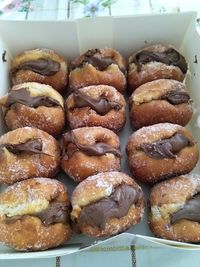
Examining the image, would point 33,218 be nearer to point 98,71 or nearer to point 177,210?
point 177,210

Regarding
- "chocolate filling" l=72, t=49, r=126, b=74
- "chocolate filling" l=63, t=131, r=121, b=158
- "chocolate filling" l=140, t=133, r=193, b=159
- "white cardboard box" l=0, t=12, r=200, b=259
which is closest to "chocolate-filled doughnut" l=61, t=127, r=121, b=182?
"chocolate filling" l=63, t=131, r=121, b=158

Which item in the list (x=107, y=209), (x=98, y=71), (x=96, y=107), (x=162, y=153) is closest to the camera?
(x=107, y=209)

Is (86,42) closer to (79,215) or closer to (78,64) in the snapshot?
(78,64)

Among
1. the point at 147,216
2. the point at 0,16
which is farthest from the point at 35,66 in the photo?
the point at 147,216

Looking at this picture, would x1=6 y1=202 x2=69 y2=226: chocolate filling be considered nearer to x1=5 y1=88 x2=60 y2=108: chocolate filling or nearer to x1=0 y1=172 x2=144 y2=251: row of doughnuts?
x1=0 y1=172 x2=144 y2=251: row of doughnuts

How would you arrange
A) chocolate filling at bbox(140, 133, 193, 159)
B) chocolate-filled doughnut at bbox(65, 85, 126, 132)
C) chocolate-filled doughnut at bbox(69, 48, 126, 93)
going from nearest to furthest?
chocolate filling at bbox(140, 133, 193, 159) → chocolate-filled doughnut at bbox(65, 85, 126, 132) → chocolate-filled doughnut at bbox(69, 48, 126, 93)

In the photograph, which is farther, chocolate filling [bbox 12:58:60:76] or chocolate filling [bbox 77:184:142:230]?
chocolate filling [bbox 12:58:60:76]

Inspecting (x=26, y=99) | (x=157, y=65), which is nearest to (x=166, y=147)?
(x=157, y=65)
